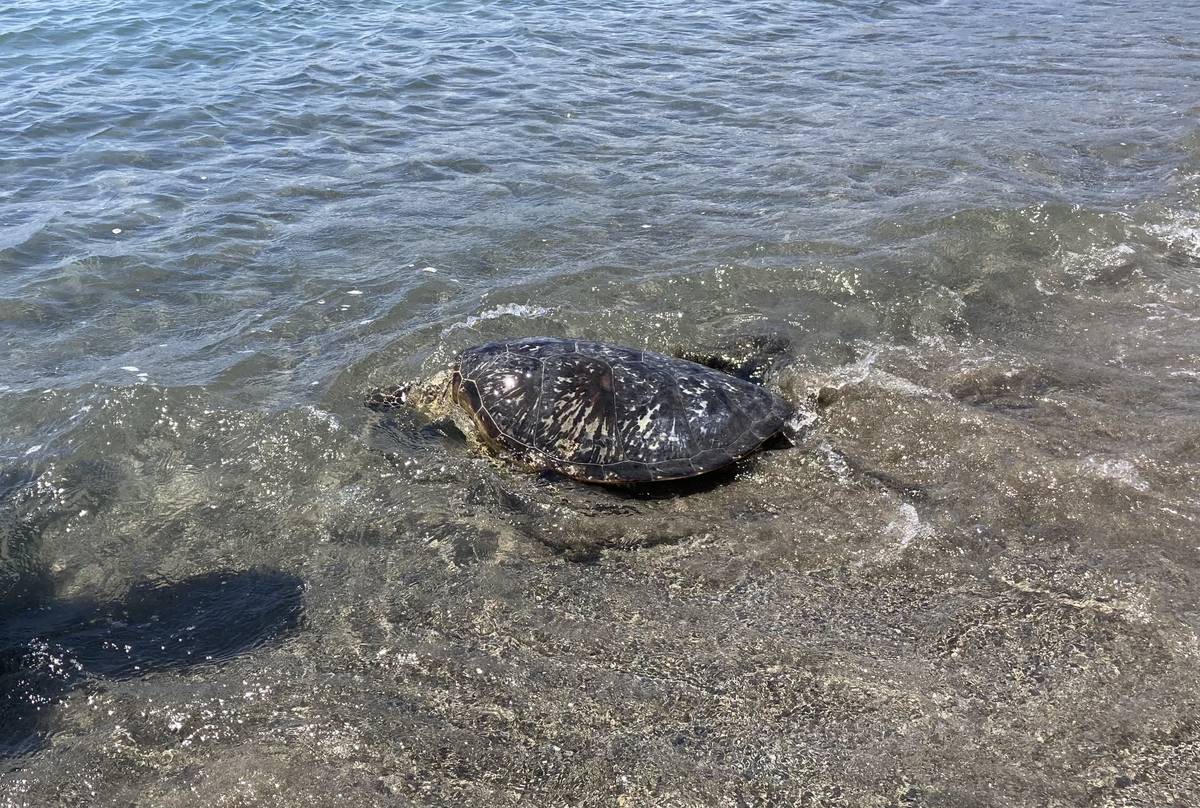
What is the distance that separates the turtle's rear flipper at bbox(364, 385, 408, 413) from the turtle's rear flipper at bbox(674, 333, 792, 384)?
1.93 meters

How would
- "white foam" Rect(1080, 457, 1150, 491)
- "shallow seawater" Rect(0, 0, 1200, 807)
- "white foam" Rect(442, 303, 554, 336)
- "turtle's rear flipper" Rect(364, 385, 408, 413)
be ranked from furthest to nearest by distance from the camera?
"white foam" Rect(442, 303, 554, 336) → "turtle's rear flipper" Rect(364, 385, 408, 413) → "white foam" Rect(1080, 457, 1150, 491) → "shallow seawater" Rect(0, 0, 1200, 807)

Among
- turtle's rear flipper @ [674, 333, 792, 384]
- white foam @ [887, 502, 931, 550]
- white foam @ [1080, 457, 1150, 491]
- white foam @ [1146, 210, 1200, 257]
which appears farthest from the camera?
white foam @ [1146, 210, 1200, 257]

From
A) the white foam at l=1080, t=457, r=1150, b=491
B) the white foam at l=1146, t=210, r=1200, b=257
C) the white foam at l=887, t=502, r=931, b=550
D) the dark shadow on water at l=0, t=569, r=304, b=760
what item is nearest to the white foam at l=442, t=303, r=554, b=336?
the dark shadow on water at l=0, t=569, r=304, b=760

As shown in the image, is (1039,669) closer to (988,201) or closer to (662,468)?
(662,468)

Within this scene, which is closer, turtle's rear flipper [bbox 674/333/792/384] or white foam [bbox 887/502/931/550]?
white foam [bbox 887/502/931/550]

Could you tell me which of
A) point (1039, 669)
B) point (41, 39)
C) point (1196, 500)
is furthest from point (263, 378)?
point (41, 39)

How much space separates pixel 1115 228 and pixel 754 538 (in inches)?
188

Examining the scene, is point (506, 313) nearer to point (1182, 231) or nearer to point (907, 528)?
point (907, 528)

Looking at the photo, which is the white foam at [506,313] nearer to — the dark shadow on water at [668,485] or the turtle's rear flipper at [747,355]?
the turtle's rear flipper at [747,355]

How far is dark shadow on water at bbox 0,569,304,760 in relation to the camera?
3293 millimetres

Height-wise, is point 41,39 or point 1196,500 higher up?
point 41,39

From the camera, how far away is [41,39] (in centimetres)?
1296

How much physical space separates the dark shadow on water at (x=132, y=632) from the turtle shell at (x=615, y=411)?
5.11 ft

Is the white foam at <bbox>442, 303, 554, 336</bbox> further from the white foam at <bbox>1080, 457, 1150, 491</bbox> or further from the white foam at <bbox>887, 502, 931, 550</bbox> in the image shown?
the white foam at <bbox>1080, 457, 1150, 491</bbox>
